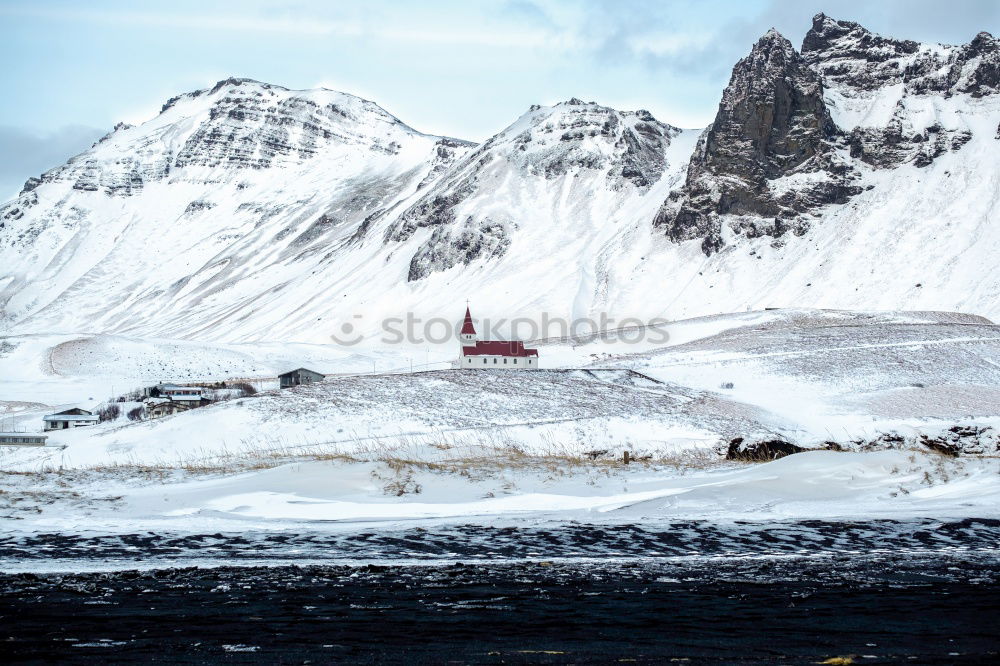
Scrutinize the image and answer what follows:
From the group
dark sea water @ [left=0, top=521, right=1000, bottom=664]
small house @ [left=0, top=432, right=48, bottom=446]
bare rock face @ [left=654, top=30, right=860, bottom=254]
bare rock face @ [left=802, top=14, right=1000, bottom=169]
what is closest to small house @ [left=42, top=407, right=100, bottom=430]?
small house @ [left=0, top=432, right=48, bottom=446]

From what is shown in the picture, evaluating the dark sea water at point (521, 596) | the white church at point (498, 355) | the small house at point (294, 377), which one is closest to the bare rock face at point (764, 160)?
→ the white church at point (498, 355)

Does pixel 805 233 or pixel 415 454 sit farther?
pixel 805 233

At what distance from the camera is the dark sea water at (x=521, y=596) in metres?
11.4

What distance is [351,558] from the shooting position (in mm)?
17156

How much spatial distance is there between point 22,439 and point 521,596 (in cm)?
4675

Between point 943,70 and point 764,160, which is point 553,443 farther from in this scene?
point 943,70

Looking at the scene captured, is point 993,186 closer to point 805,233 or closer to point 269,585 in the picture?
point 805,233

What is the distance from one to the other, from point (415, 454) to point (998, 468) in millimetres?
17709

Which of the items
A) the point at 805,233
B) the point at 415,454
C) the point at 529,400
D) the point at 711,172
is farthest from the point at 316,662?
the point at 711,172

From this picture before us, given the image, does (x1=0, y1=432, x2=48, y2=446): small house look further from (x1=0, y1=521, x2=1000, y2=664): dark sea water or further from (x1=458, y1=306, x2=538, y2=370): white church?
(x1=458, y1=306, x2=538, y2=370): white church

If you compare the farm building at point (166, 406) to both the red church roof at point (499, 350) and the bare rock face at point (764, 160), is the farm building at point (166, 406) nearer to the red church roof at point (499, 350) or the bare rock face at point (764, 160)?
the red church roof at point (499, 350)

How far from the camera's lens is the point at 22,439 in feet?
175

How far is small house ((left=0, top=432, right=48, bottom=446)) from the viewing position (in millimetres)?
49056

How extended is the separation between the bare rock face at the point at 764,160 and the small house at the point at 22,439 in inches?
5072
